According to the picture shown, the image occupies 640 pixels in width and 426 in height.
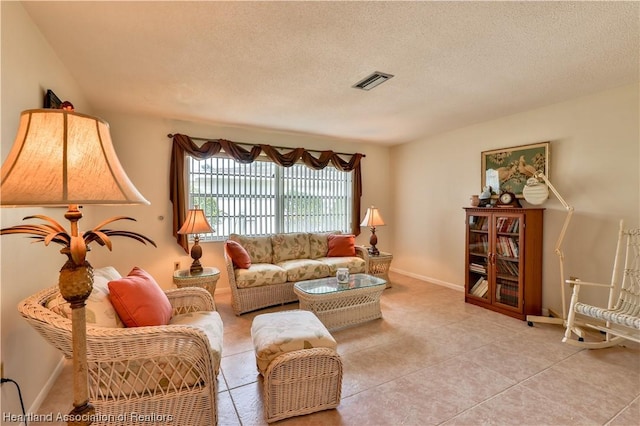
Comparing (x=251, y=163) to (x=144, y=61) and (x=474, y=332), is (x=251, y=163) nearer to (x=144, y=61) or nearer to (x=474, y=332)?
(x=144, y=61)

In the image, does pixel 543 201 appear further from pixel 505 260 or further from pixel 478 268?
pixel 478 268

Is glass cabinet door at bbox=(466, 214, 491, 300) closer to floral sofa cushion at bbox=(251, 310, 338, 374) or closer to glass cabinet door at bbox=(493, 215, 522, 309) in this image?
glass cabinet door at bbox=(493, 215, 522, 309)

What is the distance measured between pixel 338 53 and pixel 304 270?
2.49m

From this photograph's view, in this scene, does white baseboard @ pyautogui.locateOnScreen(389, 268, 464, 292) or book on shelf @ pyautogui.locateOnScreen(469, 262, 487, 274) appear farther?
white baseboard @ pyautogui.locateOnScreen(389, 268, 464, 292)

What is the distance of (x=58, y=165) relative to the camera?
35.6 inches

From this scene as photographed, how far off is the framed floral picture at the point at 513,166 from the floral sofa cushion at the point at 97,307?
4.18 m

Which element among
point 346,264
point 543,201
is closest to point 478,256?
point 543,201

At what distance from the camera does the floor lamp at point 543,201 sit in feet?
9.64

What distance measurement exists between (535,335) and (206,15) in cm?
382

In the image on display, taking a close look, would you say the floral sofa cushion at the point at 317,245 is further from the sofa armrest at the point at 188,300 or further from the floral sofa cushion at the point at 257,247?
the sofa armrest at the point at 188,300

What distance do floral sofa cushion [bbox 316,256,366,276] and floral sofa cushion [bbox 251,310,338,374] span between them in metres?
1.70

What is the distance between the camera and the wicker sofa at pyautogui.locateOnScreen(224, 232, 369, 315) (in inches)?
132

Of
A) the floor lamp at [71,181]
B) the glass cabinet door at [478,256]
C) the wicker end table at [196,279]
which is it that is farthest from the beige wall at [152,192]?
the glass cabinet door at [478,256]

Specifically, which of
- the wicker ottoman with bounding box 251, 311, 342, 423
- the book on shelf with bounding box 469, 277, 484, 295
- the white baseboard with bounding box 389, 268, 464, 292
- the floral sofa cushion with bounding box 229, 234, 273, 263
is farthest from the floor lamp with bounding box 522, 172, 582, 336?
the floral sofa cushion with bounding box 229, 234, 273, 263
